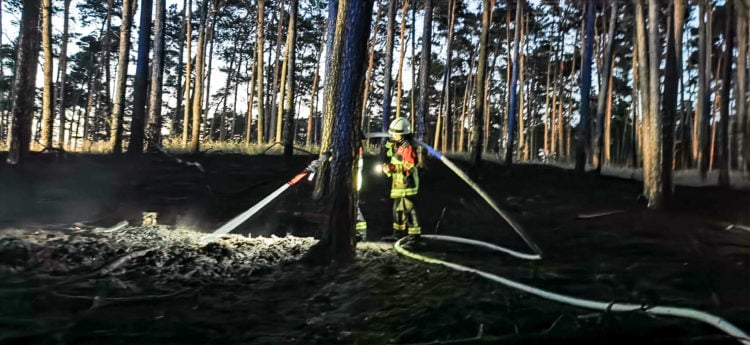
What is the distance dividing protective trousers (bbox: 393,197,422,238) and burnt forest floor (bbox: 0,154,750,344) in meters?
0.40

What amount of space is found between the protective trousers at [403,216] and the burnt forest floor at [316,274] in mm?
398

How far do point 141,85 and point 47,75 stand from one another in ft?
8.10

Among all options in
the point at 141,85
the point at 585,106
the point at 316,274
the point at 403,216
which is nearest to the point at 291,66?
the point at 141,85

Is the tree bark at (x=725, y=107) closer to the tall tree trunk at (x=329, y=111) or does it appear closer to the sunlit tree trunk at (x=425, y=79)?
the sunlit tree trunk at (x=425, y=79)

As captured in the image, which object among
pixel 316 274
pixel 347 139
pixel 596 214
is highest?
pixel 347 139

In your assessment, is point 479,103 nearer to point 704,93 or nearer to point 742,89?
point 704,93

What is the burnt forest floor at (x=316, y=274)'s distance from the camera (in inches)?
169

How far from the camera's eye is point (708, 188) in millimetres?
18234

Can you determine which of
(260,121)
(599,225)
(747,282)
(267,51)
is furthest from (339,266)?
(267,51)

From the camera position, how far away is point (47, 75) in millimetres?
15039

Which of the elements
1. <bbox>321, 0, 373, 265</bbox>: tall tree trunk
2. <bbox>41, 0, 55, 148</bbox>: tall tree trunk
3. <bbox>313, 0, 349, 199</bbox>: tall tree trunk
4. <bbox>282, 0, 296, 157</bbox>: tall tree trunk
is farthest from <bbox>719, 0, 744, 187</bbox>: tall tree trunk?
<bbox>41, 0, 55, 148</bbox>: tall tree trunk

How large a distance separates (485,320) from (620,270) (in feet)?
10.9

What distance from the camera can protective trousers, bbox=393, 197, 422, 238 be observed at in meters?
8.70

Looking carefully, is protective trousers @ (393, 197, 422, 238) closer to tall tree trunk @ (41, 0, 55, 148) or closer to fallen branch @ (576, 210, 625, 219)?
fallen branch @ (576, 210, 625, 219)
